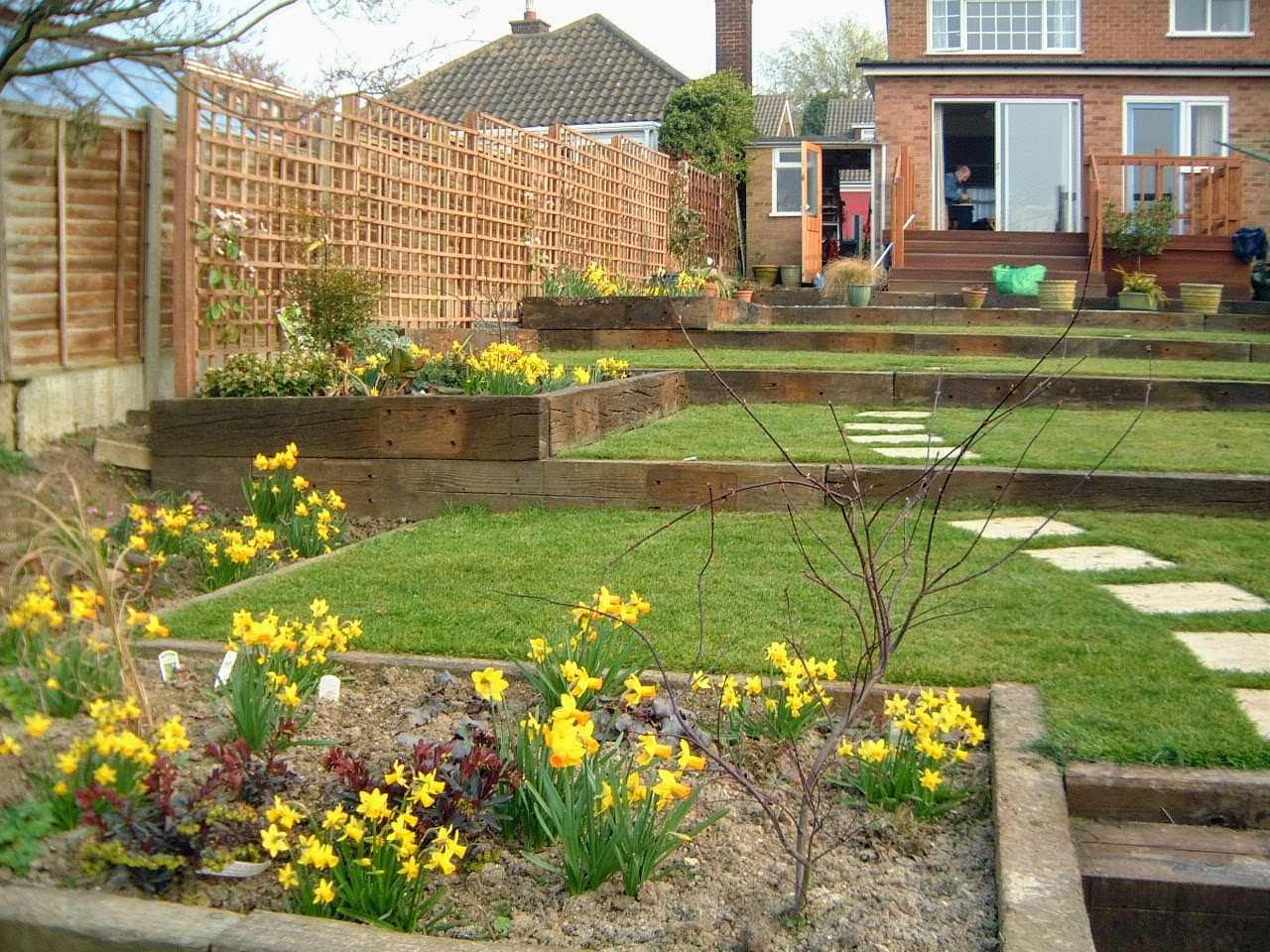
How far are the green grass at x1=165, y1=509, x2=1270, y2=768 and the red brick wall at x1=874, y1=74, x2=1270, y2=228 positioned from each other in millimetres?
18075

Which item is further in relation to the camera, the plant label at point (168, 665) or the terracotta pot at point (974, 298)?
the terracotta pot at point (974, 298)

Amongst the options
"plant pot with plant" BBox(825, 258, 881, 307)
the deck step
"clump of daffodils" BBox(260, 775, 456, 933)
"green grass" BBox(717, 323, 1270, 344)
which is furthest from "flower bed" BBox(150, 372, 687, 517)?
"plant pot with plant" BBox(825, 258, 881, 307)

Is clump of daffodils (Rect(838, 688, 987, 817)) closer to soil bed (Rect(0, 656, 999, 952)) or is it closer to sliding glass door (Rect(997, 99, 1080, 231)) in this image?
soil bed (Rect(0, 656, 999, 952))

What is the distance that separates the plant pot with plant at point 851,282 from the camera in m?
17.9

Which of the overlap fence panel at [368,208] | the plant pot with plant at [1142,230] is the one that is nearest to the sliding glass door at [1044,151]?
the plant pot with plant at [1142,230]

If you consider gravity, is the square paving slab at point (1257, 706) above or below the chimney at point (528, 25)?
below

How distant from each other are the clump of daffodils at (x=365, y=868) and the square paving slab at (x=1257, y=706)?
6.72 feet

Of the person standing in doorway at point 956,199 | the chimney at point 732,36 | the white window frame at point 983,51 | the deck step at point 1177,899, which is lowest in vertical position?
the deck step at point 1177,899

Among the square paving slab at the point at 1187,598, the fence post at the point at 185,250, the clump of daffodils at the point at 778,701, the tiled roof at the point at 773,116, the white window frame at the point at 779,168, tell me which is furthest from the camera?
the tiled roof at the point at 773,116

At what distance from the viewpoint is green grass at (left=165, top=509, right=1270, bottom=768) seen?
3455 mm

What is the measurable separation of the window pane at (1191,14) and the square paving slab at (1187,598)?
2155 cm

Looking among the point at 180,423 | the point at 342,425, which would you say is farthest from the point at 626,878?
the point at 180,423

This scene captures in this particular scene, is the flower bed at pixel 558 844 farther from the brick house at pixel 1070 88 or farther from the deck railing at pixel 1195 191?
the brick house at pixel 1070 88

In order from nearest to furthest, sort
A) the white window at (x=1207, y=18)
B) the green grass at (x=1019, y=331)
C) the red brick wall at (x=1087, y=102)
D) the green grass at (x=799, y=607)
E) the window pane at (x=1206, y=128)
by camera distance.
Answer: the green grass at (x=799, y=607) < the green grass at (x=1019, y=331) < the red brick wall at (x=1087, y=102) < the window pane at (x=1206, y=128) < the white window at (x=1207, y=18)
